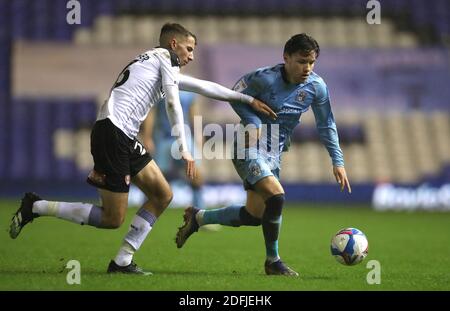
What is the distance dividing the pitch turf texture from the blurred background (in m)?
3.48

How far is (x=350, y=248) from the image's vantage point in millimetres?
6285

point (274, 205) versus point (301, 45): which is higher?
point (301, 45)

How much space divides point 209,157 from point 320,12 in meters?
4.77

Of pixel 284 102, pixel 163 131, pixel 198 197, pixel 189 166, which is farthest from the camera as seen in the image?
pixel 163 131

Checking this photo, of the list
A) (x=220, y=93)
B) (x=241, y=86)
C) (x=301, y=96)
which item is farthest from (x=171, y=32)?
(x=301, y=96)

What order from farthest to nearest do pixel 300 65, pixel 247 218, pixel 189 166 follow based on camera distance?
pixel 247 218
pixel 300 65
pixel 189 166

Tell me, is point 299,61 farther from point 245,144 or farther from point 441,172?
Result: point 441,172

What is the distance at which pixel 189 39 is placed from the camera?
6215 millimetres

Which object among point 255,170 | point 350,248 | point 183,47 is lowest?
point 350,248

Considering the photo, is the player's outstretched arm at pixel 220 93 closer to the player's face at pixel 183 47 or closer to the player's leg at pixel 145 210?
the player's face at pixel 183 47

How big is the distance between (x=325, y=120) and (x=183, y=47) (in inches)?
47.7

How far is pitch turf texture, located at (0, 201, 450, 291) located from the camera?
565 cm

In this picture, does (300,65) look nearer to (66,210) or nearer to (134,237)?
(134,237)

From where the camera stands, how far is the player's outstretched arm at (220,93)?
632 centimetres
